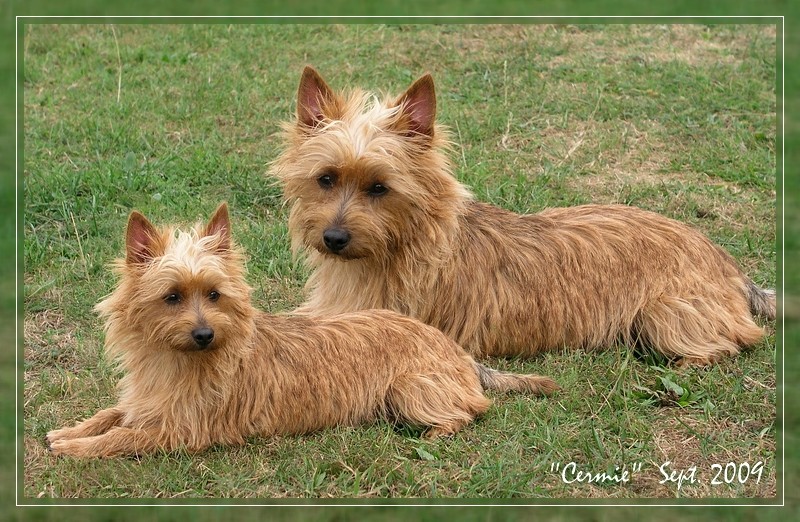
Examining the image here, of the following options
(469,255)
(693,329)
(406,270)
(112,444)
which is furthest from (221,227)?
→ (693,329)

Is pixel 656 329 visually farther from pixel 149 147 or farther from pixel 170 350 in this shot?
pixel 149 147

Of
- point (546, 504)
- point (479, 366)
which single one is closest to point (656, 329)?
point (479, 366)

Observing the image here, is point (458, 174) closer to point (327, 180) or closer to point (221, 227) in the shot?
point (327, 180)

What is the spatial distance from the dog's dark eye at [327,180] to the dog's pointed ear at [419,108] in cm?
57

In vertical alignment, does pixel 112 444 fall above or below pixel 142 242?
below

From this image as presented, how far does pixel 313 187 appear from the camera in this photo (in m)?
6.59

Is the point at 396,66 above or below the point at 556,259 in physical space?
above

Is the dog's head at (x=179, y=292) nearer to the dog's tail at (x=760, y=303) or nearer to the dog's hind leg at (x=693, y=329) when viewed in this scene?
the dog's hind leg at (x=693, y=329)

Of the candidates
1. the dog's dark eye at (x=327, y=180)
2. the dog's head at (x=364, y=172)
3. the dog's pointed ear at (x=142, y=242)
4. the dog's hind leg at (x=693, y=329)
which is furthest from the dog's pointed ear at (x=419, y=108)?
the dog's hind leg at (x=693, y=329)

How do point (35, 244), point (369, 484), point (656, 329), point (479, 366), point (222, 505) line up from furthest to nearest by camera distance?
point (35, 244), point (656, 329), point (479, 366), point (369, 484), point (222, 505)

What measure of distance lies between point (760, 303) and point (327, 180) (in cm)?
321

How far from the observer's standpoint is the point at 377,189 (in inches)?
257

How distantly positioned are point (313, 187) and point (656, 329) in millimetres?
2433

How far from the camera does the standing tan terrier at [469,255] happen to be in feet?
21.4
